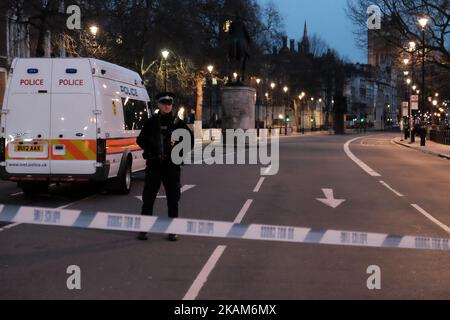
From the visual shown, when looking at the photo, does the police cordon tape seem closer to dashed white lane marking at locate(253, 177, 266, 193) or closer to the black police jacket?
the black police jacket

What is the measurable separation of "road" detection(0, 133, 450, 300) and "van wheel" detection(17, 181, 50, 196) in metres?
0.24

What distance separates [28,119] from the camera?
13.2 metres

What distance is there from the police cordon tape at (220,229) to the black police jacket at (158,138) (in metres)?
1.43

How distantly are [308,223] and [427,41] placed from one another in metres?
35.5

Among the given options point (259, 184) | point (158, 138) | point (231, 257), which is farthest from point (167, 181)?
point (259, 184)

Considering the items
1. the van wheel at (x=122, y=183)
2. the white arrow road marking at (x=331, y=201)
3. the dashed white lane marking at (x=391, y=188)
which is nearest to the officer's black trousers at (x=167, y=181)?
the white arrow road marking at (x=331, y=201)

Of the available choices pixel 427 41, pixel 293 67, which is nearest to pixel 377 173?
pixel 427 41

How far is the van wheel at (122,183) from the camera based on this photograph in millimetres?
14438

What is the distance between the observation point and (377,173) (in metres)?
22.0

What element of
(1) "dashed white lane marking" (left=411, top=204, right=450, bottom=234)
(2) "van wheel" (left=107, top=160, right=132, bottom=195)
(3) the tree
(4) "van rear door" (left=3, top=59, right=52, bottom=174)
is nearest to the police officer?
(1) "dashed white lane marking" (left=411, top=204, right=450, bottom=234)

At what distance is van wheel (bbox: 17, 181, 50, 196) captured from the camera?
14148mm

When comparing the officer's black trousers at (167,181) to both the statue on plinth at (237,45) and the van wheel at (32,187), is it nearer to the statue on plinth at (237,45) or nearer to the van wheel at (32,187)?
the van wheel at (32,187)

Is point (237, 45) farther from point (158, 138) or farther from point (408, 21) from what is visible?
point (158, 138)
